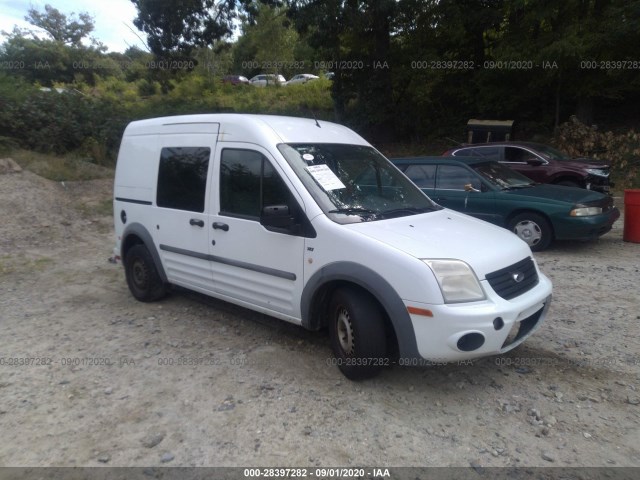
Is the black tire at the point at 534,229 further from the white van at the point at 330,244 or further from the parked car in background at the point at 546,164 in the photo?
the white van at the point at 330,244

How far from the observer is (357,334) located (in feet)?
12.4

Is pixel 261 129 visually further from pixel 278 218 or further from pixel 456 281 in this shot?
pixel 456 281

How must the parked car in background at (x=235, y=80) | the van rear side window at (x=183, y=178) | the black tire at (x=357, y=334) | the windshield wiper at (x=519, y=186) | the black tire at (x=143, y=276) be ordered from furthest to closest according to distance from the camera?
1. the parked car in background at (x=235, y=80)
2. the windshield wiper at (x=519, y=186)
3. the black tire at (x=143, y=276)
4. the van rear side window at (x=183, y=178)
5. the black tire at (x=357, y=334)

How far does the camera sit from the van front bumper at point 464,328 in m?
3.42

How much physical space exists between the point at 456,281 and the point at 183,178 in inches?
119

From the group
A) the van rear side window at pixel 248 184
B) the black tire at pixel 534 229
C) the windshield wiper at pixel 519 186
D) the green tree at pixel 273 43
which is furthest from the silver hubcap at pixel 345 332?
the green tree at pixel 273 43

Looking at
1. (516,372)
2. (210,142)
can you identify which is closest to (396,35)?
(210,142)

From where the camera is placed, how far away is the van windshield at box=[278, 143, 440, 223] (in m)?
4.17

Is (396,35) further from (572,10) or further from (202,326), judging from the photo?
(202,326)

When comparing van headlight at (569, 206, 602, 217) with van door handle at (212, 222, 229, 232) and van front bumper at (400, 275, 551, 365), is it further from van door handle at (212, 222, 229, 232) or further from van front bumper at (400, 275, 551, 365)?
van door handle at (212, 222, 229, 232)

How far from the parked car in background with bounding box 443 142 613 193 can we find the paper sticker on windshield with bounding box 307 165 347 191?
290 inches

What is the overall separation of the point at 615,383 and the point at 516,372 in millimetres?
718

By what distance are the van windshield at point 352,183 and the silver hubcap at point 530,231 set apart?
379cm

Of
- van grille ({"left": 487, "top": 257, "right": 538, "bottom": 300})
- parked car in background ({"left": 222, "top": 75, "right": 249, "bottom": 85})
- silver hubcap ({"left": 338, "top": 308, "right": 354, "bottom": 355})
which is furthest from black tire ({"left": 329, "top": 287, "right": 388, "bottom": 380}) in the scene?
parked car in background ({"left": 222, "top": 75, "right": 249, "bottom": 85})
